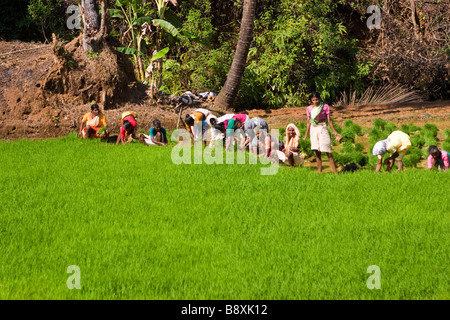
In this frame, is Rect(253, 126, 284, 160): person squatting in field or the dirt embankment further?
the dirt embankment

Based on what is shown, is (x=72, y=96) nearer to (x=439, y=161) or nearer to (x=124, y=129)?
(x=124, y=129)

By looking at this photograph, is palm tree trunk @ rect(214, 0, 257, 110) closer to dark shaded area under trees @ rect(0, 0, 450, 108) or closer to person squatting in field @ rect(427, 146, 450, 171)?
dark shaded area under trees @ rect(0, 0, 450, 108)

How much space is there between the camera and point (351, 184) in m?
9.48

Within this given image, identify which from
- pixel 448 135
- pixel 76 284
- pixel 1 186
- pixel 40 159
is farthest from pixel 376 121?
pixel 76 284

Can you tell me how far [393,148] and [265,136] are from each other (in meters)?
2.22

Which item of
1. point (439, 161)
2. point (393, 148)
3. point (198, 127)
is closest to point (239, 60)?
point (198, 127)

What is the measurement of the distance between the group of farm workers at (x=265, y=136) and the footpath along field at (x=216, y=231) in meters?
0.46

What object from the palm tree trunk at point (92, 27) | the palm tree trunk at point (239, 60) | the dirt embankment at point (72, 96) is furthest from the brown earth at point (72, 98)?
the palm tree trunk at point (239, 60)

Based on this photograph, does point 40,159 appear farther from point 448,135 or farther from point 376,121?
point 448,135

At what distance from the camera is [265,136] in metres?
11.2

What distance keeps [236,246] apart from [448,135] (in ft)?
21.6

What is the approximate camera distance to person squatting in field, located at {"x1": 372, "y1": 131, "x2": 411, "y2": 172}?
1016 centimetres

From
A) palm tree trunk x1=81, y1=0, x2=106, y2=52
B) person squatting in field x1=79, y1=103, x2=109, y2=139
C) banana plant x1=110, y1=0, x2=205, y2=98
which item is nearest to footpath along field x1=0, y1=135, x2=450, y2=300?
person squatting in field x1=79, y1=103, x2=109, y2=139

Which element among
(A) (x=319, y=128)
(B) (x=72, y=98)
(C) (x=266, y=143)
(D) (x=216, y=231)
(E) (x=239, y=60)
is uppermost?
(E) (x=239, y=60)
